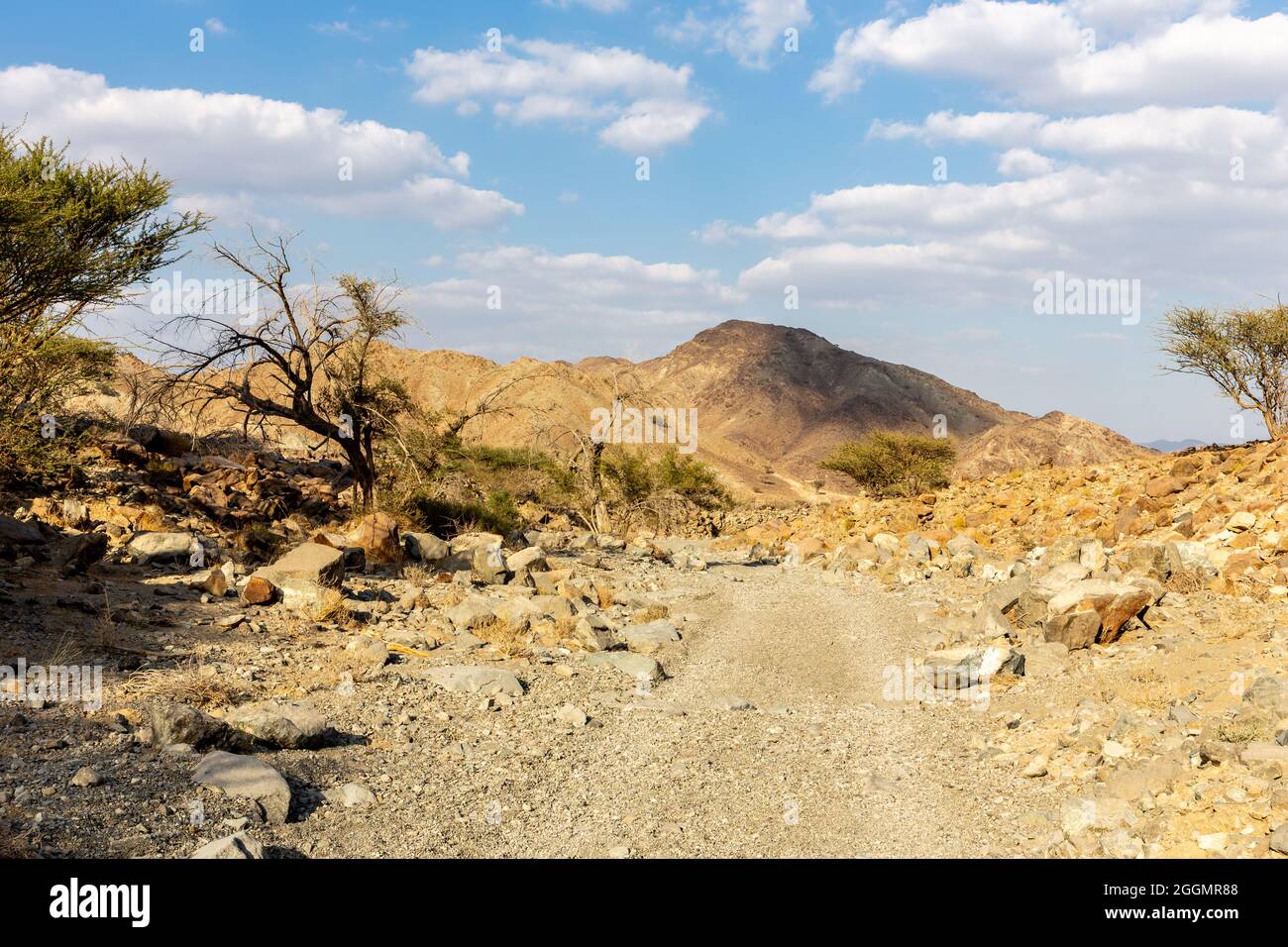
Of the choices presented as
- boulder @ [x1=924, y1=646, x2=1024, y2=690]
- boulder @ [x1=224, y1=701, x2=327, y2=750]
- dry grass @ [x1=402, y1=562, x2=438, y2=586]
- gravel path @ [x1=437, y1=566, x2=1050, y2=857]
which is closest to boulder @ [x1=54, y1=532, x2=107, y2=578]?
dry grass @ [x1=402, y1=562, x2=438, y2=586]

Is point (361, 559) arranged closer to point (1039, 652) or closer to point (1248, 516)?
point (1039, 652)

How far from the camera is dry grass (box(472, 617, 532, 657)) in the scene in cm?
1016

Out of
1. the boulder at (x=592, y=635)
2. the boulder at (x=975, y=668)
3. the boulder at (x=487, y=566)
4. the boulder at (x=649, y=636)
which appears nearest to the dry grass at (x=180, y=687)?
the boulder at (x=592, y=635)

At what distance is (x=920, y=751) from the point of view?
758 cm

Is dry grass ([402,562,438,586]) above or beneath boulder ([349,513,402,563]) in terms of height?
beneath

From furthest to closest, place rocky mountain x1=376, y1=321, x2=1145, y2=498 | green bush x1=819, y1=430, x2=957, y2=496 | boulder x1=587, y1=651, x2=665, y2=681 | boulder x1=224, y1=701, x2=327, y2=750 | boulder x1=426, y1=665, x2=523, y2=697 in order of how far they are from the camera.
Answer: rocky mountain x1=376, y1=321, x2=1145, y2=498, green bush x1=819, y1=430, x2=957, y2=496, boulder x1=587, y1=651, x2=665, y2=681, boulder x1=426, y1=665, x2=523, y2=697, boulder x1=224, y1=701, x2=327, y2=750

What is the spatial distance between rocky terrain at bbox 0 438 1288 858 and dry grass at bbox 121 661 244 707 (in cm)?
3

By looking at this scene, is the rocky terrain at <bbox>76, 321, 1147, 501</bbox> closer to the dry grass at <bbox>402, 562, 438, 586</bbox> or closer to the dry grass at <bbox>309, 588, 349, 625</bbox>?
the dry grass at <bbox>402, 562, 438, 586</bbox>

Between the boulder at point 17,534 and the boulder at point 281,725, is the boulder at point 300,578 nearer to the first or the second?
the boulder at point 17,534

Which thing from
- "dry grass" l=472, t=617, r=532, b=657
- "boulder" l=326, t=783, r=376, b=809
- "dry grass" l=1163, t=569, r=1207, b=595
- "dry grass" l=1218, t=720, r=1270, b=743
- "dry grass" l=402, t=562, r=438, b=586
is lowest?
"boulder" l=326, t=783, r=376, b=809

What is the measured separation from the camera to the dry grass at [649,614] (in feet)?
42.7

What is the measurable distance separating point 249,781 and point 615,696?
14.0 feet
